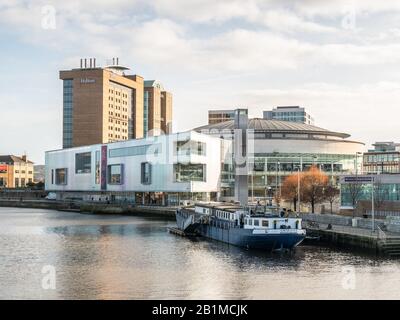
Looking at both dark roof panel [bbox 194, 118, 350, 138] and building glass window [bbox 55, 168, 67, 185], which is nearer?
dark roof panel [bbox 194, 118, 350, 138]

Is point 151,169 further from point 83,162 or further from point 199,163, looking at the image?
point 83,162

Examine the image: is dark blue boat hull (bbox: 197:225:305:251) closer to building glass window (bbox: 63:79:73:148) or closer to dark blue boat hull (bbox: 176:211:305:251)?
dark blue boat hull (bbox: 176:211:305:251)

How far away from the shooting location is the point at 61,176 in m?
145

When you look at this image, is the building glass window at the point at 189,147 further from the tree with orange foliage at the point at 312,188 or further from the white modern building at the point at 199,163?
the tree with orange foliage at the point at 312,188

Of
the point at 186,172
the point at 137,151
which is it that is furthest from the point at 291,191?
the point at 137,151

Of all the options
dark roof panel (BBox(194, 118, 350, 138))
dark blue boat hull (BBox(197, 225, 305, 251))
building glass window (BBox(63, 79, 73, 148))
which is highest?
building glass window (BBox(63, 79, 73, 148))

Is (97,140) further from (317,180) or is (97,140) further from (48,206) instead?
(317,180)

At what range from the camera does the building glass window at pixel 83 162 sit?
13325 cm

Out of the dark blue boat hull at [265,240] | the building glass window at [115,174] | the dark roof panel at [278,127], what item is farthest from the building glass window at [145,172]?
the dark blue boat hull at [265,240]

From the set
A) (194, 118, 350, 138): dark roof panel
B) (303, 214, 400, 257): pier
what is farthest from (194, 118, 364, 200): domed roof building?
(303, 214, 400, 257): pier

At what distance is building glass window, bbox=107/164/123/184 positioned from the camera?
12244 centimetres

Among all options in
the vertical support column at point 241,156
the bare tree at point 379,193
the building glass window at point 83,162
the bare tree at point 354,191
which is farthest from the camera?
the building glass window at point 83,162

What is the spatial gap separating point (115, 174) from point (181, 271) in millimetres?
85424
